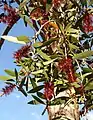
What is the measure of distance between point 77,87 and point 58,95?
192 mm

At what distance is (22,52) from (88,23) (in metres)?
0.27

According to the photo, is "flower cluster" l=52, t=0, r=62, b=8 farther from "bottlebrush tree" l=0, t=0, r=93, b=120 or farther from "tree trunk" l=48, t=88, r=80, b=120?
"tree trunk" l=48, t=88, r=80, b=120

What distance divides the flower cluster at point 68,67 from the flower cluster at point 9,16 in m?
0.47

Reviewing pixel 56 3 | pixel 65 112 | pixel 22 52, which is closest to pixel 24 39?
pixel 22 52

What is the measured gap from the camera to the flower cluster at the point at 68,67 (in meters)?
1.03

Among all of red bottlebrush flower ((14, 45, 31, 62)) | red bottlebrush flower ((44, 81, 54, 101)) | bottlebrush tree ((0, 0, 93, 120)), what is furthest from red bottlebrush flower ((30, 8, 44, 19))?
red bottlebrush flower ((44, 81, 54, 101))

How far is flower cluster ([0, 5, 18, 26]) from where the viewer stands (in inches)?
58.4

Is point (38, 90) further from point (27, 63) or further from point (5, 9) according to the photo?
point (5, 9)

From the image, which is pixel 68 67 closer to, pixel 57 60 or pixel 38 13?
pixel 57 60

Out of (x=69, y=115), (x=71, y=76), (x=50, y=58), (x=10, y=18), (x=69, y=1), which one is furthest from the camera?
(x=10, y=18)

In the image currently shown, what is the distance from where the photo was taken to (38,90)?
123cm

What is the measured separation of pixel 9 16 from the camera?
4.91ft

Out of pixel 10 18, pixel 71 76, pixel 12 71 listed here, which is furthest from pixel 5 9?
pixel 71 76

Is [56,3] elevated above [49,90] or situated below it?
above
